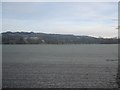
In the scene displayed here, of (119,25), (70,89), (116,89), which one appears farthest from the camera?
(119,25)

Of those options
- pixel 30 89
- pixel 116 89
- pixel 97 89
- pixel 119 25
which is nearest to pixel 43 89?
pixel 30 89

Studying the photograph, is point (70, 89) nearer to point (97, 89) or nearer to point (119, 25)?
point (97, 89)

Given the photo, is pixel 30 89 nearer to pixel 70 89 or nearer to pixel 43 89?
pixel 43 89

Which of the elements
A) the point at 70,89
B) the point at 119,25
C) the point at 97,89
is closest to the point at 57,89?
the point at 70,89

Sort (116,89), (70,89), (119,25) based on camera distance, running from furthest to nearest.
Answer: (119,25)
(70,89)
(116,89)

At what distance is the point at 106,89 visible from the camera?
1664 centimetres

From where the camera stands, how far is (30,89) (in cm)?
1656

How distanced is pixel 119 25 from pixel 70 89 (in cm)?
1036

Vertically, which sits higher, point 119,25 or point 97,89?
point 119,25

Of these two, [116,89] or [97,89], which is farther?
→ [97,89]

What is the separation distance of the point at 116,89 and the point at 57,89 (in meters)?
3.14

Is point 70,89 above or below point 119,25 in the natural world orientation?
below

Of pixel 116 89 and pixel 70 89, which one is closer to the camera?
pixel 116 89

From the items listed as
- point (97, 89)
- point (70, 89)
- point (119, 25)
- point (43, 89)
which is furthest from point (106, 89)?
point (119, 25)
